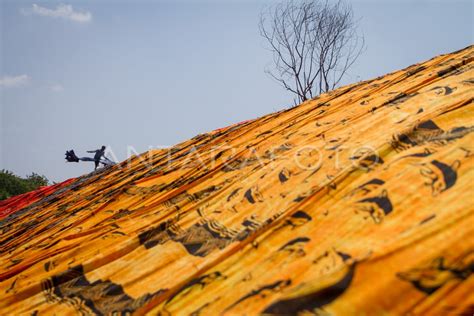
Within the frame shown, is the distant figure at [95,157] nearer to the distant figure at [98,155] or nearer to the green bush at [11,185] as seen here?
the distant figure at [98,155]

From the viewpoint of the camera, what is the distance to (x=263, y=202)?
1.37 m

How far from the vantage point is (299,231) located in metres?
1.10

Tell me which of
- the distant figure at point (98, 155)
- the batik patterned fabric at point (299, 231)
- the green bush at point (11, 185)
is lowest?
the batik patterned fabric at point (299, 231)

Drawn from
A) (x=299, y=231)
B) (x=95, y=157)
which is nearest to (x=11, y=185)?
(x=95, y=157)

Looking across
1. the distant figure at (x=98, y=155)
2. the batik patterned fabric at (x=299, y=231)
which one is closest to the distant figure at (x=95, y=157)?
the distant figure at (x=98, y=155)

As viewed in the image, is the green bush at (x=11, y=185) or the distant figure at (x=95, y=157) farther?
the green bush at (x=11, y=185)

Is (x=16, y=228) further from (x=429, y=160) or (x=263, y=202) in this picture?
(x=429, y=160)

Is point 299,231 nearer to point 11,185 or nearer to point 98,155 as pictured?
point 98,155

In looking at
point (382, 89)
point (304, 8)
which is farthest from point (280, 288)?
point (304, 8)

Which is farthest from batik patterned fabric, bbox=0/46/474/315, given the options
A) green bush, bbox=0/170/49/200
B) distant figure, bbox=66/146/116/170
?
green bush, bbox=0/170/49/200

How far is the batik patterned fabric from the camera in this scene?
835 millimetres

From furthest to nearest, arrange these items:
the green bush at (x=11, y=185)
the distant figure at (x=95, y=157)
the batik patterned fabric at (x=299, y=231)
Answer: the green bush at (x=11, y=185) < the distant figure at (x=95, y=157) < the batik patterned fabric at (x=299, y=231)

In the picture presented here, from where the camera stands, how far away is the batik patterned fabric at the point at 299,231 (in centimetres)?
83

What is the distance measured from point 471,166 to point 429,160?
0.39 ft
